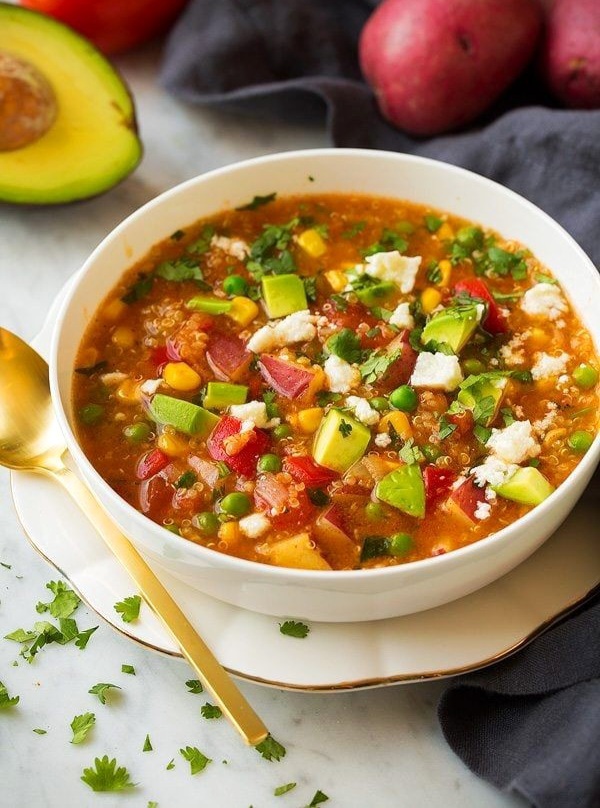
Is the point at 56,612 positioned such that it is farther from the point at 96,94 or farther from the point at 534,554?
the point at 96,94

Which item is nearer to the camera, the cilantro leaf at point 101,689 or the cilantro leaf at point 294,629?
the cilantro leaf at point 294,629

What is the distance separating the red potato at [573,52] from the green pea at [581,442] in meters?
2.24

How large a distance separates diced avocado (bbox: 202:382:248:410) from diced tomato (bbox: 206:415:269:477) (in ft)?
0.32

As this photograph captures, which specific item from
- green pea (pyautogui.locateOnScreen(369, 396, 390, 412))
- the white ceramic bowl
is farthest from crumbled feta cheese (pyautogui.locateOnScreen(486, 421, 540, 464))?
green pea (pyautogui.locateOnScreen(369, 396, 390, 412))

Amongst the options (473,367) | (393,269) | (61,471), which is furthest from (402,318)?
(61,471)

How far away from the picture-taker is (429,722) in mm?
3936

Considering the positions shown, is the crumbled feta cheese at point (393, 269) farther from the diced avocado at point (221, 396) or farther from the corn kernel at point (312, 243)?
the diced avocado at point (221, 396)

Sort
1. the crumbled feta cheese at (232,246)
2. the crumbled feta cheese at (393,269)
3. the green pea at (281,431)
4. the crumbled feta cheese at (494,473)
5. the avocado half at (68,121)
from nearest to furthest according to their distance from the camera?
the crumbled feta cheese at (494,473), the green pea at (281,431), the crumbled feta cheese at (393,269), the crumbled feta cheese at (232,246), the avocado half at (68,121)

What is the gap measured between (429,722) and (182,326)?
6.46 ft

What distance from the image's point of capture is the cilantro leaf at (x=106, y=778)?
12.4 feet

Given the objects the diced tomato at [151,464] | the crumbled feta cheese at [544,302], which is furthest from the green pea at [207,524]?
the crumbled feta cheese at [544,302]

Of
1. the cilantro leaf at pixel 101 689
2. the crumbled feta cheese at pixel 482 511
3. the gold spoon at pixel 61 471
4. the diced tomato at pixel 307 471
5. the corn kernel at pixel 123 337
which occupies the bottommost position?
the cilantro leaf at pixel 101 689

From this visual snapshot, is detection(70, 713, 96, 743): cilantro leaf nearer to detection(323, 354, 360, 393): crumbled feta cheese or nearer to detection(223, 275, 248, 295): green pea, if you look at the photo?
detection(323, 354, 360, 393): crumbled feta cheese

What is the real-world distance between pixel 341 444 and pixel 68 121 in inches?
98.1
